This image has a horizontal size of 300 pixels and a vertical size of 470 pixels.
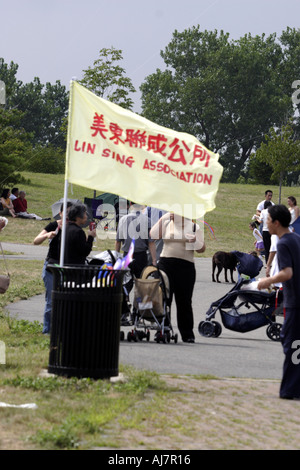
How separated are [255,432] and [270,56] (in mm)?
104061

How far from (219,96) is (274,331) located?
90670 millimetres

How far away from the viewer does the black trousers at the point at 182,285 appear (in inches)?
437

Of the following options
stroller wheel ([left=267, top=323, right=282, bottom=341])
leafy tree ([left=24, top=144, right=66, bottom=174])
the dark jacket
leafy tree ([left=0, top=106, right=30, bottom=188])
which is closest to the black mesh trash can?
the dark jacket

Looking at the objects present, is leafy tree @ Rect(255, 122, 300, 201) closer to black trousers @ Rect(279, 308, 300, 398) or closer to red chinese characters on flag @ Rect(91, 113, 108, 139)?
red chinese characters on flag @ Rect(91, 113, 108, 139)

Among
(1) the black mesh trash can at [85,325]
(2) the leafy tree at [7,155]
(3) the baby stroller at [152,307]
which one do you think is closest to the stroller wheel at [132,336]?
(3) the baby stroller at [152,307]

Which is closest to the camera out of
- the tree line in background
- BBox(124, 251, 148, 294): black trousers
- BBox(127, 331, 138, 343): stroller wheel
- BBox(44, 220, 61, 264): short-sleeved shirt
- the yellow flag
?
the yellow flag

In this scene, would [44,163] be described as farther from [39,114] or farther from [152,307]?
[152,307]

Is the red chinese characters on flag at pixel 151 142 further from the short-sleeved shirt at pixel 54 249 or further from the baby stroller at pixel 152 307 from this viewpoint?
the baby stroller at pixel 152 307

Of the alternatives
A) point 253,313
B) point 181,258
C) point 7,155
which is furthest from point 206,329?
point 7,155

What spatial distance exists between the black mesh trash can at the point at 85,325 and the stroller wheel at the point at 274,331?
165 inches

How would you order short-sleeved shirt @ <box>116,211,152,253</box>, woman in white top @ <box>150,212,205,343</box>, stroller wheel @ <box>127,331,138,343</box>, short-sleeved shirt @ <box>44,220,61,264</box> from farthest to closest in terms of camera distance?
short-sleeved shirt @ <box>116,211,152,253</box> → woman in white top @ <box>150,212,205,343</box> → stroller wheel @ <box>127,331,138,343</box> → short-sleeved shirt @ <box>44,220,61,264</box>

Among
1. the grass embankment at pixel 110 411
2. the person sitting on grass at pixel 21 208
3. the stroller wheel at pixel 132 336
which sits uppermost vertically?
the person sitting on grass at pixel 21 208

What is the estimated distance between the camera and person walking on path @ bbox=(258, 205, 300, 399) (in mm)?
7617
